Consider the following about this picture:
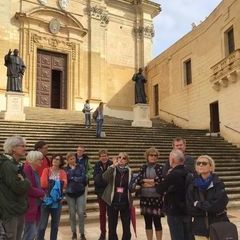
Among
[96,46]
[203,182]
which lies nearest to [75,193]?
[203,182]

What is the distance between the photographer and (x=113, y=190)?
5797mm

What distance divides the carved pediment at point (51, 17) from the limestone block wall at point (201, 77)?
5996 millimetres

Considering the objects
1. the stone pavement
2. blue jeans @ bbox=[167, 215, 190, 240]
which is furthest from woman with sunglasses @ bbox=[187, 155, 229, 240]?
the stone pavement

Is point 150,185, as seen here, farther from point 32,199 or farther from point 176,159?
point 32,199

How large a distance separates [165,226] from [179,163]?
372 centimetres

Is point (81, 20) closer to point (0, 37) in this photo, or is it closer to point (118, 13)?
point (118, 13)

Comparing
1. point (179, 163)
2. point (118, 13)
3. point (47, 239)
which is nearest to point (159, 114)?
point (118, 13)

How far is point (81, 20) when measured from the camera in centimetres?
2509

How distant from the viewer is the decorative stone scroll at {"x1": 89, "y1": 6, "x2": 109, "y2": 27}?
25.4m

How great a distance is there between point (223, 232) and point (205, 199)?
55 centimetres

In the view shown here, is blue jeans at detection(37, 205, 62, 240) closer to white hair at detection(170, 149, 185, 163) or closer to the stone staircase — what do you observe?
white hair at detection(170, 149, 185, 163)

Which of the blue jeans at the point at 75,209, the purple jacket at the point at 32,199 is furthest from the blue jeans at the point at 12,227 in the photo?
the blue jeans at the point at 75,209

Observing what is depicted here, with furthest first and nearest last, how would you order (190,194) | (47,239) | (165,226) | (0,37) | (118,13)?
(118,13), (0,37), (165,226), (47,239), (190,194)

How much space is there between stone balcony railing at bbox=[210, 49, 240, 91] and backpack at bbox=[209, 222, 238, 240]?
14300 millimetres
